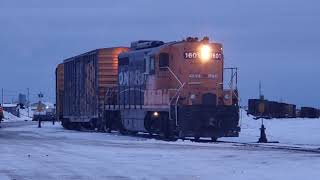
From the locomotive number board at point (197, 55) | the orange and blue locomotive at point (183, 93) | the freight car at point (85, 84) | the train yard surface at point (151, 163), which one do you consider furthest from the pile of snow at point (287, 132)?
the train yard surface at point (151, 163)

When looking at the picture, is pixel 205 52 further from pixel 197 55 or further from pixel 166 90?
pixel 166 90

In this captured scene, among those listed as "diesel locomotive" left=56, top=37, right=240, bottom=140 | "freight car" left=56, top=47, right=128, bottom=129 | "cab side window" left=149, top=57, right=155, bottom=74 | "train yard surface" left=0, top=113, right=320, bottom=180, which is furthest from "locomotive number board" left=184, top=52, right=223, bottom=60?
"freight car" left=56, top=47, right=128, bottom=129

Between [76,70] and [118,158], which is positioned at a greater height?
[76,70]

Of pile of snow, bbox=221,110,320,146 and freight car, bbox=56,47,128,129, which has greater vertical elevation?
freight car, bbox=56,47,128,129

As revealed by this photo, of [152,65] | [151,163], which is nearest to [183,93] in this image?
[152,65]

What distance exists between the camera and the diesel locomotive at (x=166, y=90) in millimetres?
29406

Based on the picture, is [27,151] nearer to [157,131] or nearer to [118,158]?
[118,158]

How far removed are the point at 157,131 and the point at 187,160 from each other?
13121 mm

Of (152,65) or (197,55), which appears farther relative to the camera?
(152,65)

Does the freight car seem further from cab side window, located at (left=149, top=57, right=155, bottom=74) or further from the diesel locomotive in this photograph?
cab side window, located at (left=149, top=57, right=155, bottom=74)

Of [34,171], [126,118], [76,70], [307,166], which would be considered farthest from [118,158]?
[76,70]

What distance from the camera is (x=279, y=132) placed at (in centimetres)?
3666

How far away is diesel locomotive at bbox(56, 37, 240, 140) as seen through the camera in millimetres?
29406

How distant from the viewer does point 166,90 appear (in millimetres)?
30797
